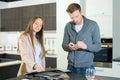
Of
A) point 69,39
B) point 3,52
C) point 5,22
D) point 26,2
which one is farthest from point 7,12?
point 69,39

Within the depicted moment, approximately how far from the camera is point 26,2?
6.47 metres

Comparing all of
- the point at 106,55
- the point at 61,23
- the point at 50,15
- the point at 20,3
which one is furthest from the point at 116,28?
the point at 20,3

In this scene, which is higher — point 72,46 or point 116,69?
point 72,46

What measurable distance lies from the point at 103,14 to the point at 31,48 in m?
1.92

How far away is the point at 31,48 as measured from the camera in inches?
110

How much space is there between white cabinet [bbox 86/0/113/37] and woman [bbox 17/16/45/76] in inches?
64.4

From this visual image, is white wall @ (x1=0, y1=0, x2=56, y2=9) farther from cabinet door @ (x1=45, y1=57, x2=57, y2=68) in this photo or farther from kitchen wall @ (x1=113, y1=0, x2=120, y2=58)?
kitchen wall @ (x1=113, y1=0, x2=120, y2=58)

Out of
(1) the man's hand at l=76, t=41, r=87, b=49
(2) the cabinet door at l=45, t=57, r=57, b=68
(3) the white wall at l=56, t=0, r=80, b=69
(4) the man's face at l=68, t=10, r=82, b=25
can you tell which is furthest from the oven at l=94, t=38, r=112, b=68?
(1) the man's hand at l=76, t=41, r=87, b=49

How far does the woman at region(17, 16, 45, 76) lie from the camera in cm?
273

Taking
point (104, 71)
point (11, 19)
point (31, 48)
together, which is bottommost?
point (104, 71)

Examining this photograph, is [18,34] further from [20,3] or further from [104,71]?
[104,71]

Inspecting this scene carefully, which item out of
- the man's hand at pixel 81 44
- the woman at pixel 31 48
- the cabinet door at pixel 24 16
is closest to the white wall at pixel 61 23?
the cabinet door at pixel 24 16

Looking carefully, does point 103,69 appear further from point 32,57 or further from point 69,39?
point 32,57

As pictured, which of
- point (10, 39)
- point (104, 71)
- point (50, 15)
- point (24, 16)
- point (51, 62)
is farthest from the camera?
point (10, 39)
